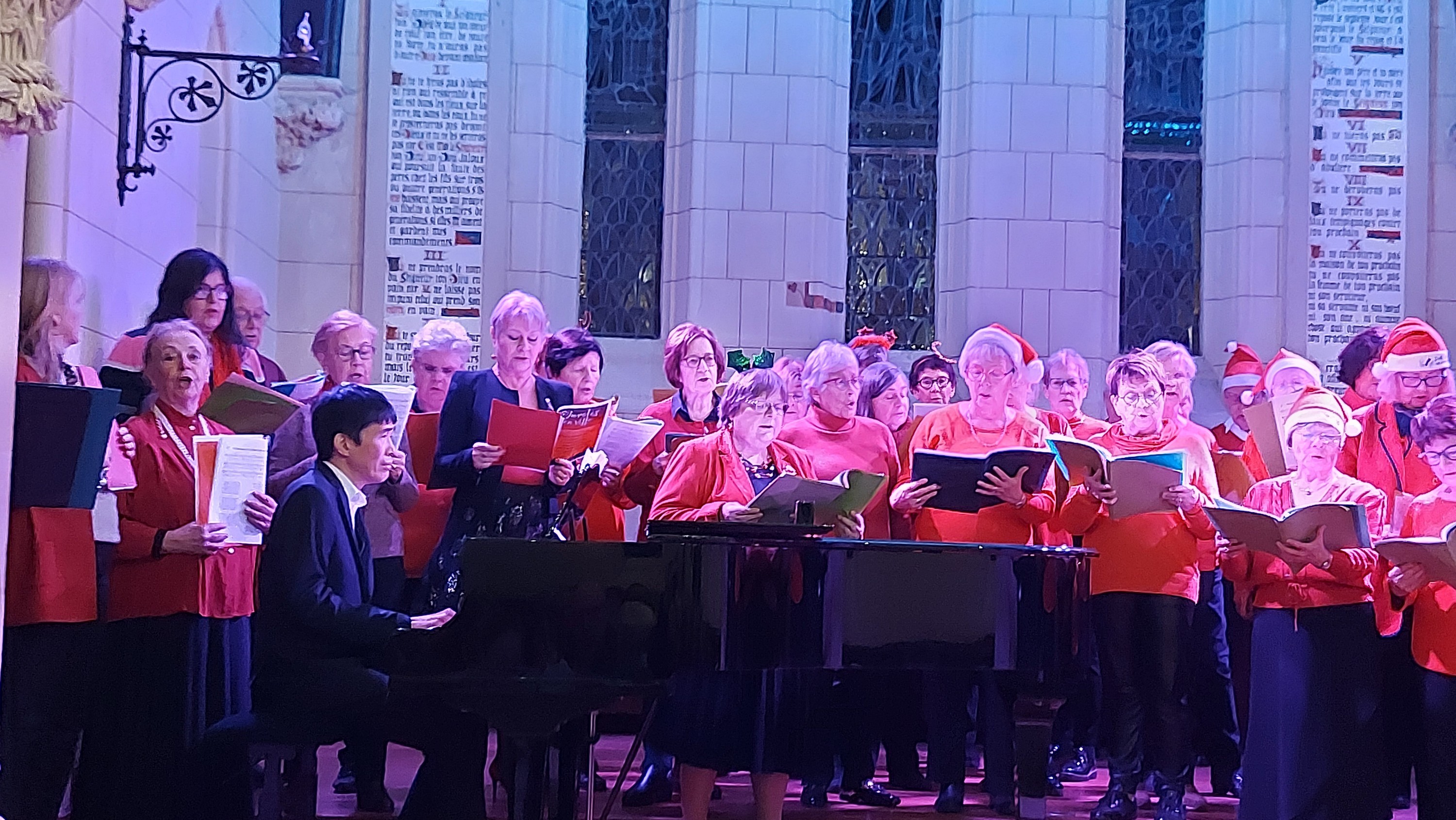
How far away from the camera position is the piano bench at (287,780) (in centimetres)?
343

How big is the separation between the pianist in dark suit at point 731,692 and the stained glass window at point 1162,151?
13.4ft

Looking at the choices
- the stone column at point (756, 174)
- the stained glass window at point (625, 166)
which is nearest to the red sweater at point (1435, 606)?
the stone column at point (756, 174)

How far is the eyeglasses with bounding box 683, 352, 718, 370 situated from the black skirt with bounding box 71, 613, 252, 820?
1.58 metres

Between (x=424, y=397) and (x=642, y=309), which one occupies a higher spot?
(x=642, y=309)

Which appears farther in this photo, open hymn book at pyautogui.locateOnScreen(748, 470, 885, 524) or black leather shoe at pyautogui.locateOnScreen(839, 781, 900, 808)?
black leather shoe at pyautogui.locateOnScreen(839, 781, 900, 808)

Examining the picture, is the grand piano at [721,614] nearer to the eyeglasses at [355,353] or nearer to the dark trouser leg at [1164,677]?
the dark trouser leg at [1164,677]

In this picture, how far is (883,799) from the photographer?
4785 mm

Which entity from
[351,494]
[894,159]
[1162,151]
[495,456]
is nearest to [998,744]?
[495,456]

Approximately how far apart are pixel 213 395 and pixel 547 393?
1064 millimetres

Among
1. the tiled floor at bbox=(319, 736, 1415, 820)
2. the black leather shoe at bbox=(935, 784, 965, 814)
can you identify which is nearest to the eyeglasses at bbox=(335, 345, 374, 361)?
the tiled floor at bbox=(319, 736, 1415, 820)

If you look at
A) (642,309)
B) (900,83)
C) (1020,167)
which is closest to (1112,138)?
(1020,167)

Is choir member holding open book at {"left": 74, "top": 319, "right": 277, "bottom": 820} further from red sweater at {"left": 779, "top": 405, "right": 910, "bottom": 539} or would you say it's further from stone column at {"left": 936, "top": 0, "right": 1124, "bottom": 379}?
stone column at {"left": 936, "top": 0, "right": 1124, "bottom": 379}

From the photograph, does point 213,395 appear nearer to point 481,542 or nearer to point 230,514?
point 230,514

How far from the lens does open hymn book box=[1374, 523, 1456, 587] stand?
3689 mm
